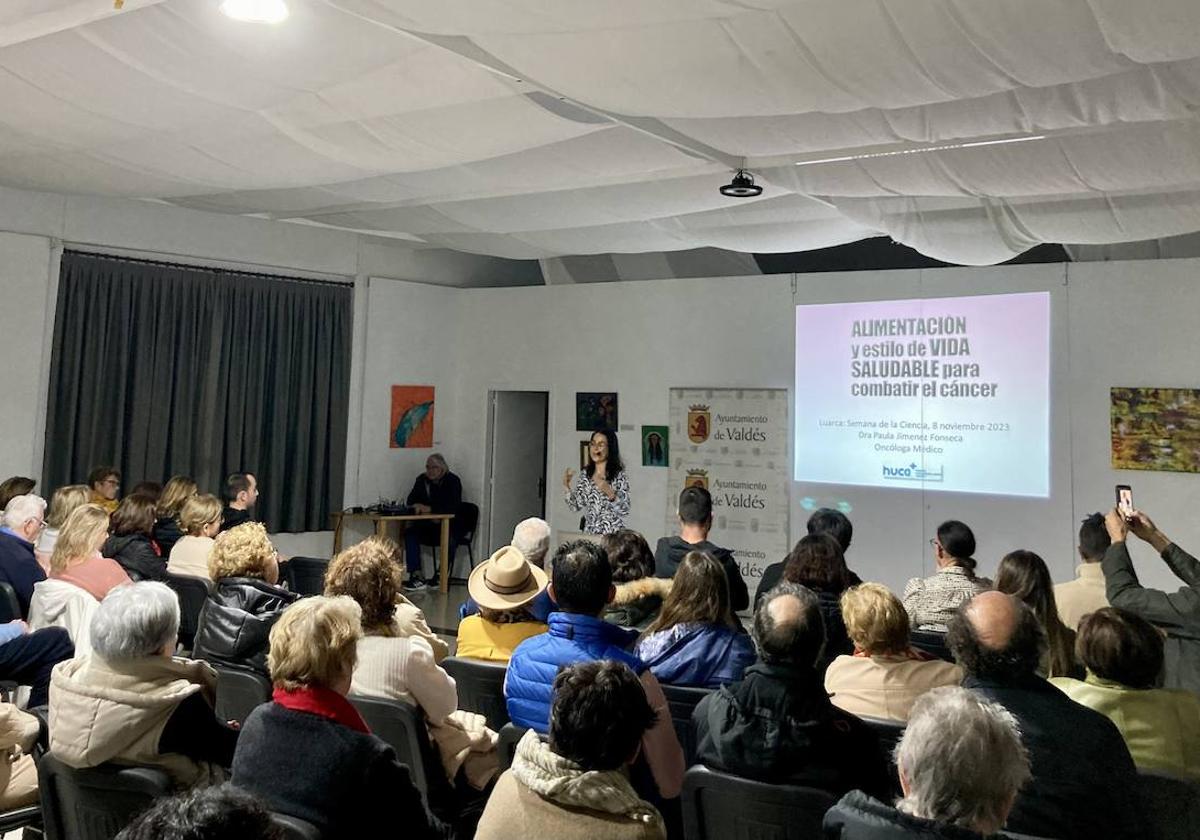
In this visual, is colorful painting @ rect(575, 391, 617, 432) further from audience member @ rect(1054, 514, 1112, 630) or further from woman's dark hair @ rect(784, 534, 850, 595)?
audience member @ rect(1054, 514, 1112, 630)

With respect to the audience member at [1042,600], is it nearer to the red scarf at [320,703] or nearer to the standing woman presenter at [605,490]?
the red scarf at [320,703]

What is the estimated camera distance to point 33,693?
3.15m

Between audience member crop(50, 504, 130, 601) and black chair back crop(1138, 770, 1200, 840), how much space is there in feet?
12.3

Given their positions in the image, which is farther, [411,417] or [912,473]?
[411,417]

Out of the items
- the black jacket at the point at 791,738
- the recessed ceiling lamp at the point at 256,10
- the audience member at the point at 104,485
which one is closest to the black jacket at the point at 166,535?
the audience member at the point at 104,485

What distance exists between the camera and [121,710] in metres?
2.29

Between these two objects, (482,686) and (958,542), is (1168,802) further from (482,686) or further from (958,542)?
(958,542)

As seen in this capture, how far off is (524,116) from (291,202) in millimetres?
3082

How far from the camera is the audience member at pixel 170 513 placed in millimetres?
5723

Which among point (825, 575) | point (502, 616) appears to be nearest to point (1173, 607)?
point (825, 575)

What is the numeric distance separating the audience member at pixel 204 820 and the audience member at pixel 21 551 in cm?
358

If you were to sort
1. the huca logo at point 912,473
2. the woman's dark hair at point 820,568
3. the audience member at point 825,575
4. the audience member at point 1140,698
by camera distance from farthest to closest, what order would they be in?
the huca logo at point 912,473, the woman's dark hair at point 820,568, the audience member at point 825,575, the audience member at point 1140,698

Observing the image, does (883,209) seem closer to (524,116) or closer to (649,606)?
(524,116)

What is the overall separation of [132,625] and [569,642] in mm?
1145
